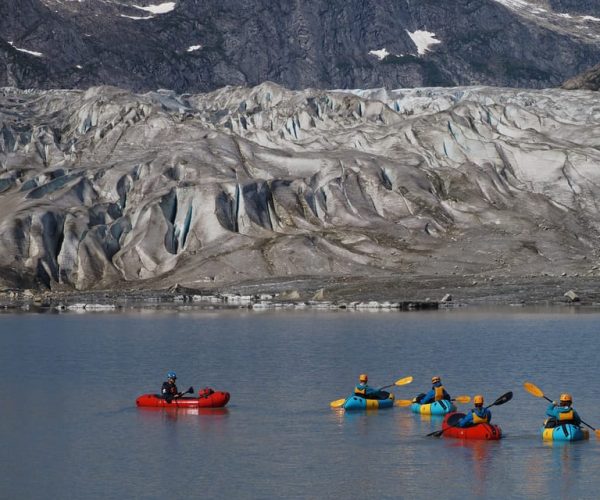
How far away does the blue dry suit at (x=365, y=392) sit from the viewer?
198ft

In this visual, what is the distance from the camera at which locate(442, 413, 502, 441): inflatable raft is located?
50344mm

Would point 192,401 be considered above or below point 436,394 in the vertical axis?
below

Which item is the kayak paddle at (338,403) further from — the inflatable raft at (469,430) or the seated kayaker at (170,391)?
the inflatable raft at (469,430)

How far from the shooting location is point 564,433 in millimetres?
49344

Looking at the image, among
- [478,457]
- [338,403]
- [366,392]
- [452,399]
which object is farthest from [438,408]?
[478,457]

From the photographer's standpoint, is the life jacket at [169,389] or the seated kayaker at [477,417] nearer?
the seated kayaker at [477,417]

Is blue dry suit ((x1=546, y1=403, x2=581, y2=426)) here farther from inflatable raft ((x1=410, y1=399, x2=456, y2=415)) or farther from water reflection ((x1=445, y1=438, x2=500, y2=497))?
inflatable raft ((x1=410, y1=399, x2=456, y2=415))

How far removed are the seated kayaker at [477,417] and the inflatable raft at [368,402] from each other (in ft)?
29.6

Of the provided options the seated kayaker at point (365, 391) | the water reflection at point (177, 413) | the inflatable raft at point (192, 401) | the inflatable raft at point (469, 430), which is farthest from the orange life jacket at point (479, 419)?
the inflatable raft at point (192, 401)

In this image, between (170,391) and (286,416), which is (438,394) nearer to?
(286,416)

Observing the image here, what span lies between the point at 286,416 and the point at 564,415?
14282mm

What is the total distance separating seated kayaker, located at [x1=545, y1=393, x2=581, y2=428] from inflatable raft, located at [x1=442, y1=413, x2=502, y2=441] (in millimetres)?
2286

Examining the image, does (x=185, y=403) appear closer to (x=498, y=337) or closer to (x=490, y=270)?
(x=498, y=337)

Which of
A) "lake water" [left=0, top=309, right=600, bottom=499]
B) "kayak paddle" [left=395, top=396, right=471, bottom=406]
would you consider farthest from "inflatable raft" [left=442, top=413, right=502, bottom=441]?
"kayak paddle" [left=395, top=396, right=471, bottom=406]
